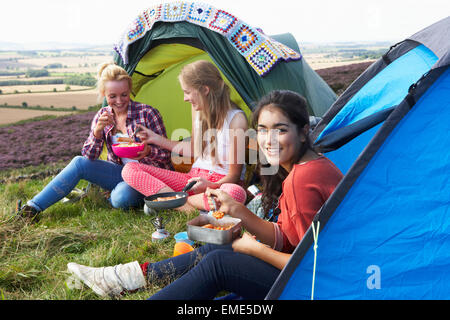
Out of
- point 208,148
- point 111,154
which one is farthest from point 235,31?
point 111,154

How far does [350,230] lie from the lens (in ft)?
5.27

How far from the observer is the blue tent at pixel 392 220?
1580 millimetres

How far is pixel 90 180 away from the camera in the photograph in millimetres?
3439

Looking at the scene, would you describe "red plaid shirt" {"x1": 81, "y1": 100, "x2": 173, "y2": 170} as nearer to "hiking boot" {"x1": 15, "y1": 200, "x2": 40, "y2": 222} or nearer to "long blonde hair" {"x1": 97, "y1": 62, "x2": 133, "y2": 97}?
"long blonde hair" {"x1": 97, "y1": 62, "x2": 133, "y2": 97}

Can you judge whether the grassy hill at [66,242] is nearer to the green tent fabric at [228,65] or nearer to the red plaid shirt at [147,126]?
the red plaid shirt at [147,126]

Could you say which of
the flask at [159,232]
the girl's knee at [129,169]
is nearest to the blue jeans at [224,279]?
the flask at [159,232]

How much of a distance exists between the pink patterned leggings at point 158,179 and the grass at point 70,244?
23 cm

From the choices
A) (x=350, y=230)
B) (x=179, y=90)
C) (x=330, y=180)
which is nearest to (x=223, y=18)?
(x=179, y=90)

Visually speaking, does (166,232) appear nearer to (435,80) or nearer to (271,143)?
(271,143)

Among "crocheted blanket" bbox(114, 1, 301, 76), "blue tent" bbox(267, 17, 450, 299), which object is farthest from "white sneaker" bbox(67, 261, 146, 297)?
"crocheted blanket" bbox(114, 1, 301, 76)

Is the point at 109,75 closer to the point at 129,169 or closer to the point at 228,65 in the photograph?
the point at 129,169

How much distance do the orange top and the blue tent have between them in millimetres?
128
